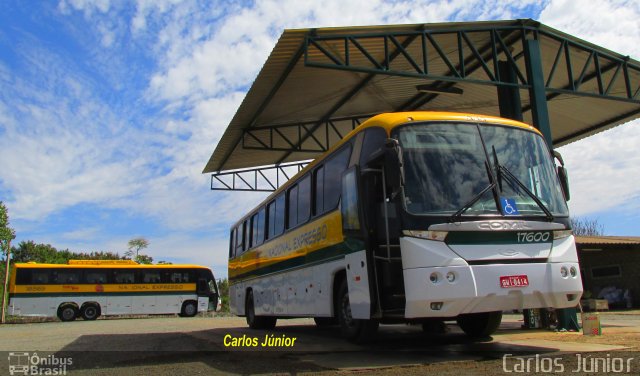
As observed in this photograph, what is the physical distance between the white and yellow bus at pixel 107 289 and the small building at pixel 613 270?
2005 cm

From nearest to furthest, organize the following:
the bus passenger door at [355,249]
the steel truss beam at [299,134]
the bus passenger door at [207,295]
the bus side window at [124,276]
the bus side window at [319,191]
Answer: the bus passenger door at [355,249] < the bus side window at [319,191] < the steel truss beam at [299,134] < the bus side window at [124,276] < the bus passenger door at [207,295]

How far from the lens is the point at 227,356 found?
787cm

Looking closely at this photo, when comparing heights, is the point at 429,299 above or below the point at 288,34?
below

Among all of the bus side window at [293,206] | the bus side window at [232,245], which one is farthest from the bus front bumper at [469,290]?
the bus side window at [232,245]

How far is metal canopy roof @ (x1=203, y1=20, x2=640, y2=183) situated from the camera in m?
11.9

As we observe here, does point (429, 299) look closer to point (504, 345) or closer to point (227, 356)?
point (504, 345)

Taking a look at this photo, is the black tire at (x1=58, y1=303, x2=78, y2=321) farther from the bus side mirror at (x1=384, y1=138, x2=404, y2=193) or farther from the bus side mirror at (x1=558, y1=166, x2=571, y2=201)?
the bus side mirror at (x1=558, y1=166, x2=571, y2=201)

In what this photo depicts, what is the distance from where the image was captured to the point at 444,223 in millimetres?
6195

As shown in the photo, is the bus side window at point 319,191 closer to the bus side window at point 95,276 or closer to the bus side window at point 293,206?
the bus side window at point 293,206

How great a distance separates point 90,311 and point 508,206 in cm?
2660

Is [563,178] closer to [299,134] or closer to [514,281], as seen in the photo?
[514,281]

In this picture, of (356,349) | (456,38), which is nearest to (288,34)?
(456,38)

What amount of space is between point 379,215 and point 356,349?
2.57 metres

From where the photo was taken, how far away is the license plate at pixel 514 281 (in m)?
6.13
